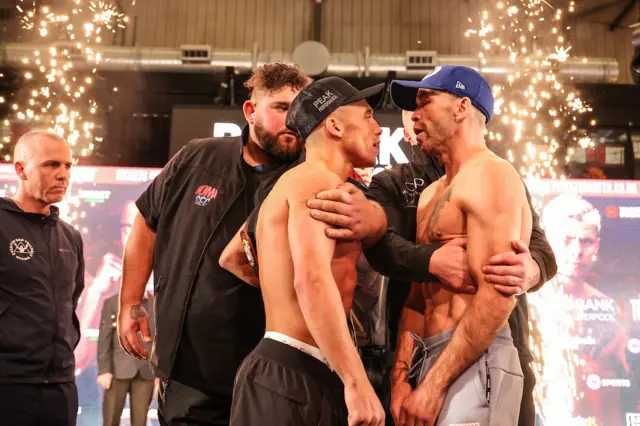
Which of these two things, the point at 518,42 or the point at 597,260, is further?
the point at 518,42

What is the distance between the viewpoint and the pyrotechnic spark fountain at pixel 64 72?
24.8ft

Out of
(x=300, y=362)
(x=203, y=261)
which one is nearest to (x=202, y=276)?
(x=203, y=261)

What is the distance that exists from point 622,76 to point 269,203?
843cm

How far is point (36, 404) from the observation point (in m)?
3.03

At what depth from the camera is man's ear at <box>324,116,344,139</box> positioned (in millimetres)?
2129

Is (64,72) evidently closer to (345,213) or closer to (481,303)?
(345,213)

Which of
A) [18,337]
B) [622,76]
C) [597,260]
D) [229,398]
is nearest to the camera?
[229,398]

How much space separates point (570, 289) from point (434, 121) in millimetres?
4603

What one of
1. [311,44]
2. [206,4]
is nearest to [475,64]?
[311,44]

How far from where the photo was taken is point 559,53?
7570mm

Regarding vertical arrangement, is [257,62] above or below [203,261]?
above

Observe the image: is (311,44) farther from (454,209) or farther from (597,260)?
(454,209)

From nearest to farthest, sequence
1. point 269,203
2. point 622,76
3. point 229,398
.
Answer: point 269,203
point 229,398
point 622,76

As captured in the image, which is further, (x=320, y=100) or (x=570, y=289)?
(x=570, y=289)
